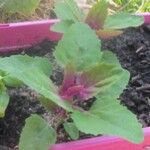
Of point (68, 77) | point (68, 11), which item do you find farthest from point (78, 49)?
point (68, 11)

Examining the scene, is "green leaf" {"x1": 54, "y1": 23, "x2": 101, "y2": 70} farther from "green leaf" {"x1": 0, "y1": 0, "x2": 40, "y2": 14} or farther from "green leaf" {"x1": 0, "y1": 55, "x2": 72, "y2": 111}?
"green leaf" {"x1": 0, "y1": 0, "x2": 40, "y2": 14}

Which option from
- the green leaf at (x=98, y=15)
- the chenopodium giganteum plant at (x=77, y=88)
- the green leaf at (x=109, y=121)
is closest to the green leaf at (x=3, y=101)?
the chenopodium giganteum plant at (x=77, y=88)

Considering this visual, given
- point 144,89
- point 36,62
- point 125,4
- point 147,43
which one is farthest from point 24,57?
point 125,4

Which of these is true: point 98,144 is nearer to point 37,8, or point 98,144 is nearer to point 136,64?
point 136,64

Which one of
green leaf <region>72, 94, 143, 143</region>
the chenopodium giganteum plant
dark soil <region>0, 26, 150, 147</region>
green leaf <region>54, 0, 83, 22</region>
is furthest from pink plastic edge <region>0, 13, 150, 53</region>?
green leaf <region>72, 94, 143, 143</region>

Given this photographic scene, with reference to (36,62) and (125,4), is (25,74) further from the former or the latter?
(125,4)
